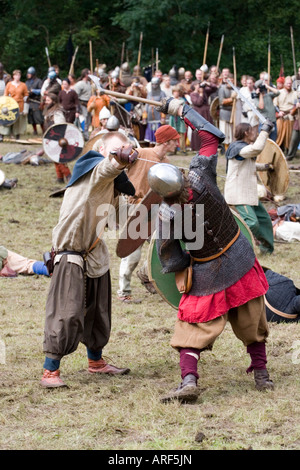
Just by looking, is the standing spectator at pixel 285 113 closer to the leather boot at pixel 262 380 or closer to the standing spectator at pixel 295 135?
the standing spectator at pixel 295 135

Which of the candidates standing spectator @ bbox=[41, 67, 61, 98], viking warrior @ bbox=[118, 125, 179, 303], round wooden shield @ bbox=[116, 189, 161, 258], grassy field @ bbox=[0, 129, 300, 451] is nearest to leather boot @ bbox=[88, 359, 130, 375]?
grassy field @ bbox=[0, 129, 300, 451]

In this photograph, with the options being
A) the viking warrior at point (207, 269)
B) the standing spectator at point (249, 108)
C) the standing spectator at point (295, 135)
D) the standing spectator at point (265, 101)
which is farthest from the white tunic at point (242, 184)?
the standing spectator at point (295, 135)

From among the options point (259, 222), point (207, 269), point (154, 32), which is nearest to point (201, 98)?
point (259, 222)

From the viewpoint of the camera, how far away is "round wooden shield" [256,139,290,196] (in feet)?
30.3

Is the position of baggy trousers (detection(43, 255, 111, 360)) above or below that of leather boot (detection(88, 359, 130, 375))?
above

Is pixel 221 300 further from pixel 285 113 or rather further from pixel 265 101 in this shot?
pixel 285 113

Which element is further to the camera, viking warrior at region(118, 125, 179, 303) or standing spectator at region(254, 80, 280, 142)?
standing spectator at region(254, 80, 280, 142)

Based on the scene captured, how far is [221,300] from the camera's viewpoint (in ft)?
13.4

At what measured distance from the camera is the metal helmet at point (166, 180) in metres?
3.87

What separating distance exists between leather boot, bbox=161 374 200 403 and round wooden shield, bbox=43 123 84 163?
8.24m

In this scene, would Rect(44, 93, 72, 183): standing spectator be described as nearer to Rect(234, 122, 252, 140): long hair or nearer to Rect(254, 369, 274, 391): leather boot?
Rect(234, 122, 252, 140): long hair

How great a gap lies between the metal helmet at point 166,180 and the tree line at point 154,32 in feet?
64.6

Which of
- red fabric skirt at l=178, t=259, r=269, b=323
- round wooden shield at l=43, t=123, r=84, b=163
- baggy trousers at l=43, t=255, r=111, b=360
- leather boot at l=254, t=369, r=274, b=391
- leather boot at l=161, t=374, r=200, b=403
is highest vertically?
red fabric skirt at l=178, t=259, r=269, b=323
